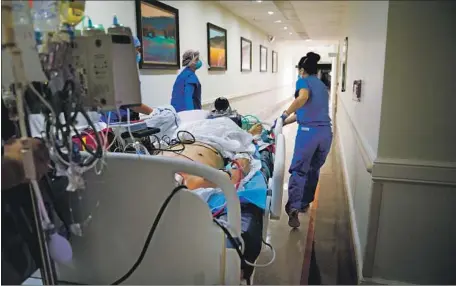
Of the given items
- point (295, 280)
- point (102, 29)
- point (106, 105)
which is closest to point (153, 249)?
point (106, 105)

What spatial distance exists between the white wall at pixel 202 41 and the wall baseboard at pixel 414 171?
1.05 metres

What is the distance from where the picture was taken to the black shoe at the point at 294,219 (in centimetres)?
231

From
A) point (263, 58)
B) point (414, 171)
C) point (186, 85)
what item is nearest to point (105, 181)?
point (414, 171)

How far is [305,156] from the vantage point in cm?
231

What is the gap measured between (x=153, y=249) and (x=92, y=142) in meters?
0.33

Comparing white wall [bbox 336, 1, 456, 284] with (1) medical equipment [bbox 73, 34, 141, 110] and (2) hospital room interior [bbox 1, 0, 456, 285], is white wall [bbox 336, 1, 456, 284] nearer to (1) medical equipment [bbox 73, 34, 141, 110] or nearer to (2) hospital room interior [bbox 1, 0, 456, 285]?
(2) hospital room interior [bbox 1, 0, 456, 285]

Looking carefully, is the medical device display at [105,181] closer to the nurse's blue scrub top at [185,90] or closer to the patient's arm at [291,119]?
the patient's arm at [291,119]

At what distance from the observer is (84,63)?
0.71 m

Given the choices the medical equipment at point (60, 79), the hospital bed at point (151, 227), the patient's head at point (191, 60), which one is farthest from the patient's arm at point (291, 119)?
the medical equipment at point (60, 79)

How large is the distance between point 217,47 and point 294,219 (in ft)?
8.38

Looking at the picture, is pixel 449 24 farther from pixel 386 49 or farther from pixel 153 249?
pixel 153 249

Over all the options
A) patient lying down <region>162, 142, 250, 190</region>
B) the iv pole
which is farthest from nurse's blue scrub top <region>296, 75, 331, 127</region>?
the iv pole

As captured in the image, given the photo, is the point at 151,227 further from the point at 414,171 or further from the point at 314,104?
the point at 314,104

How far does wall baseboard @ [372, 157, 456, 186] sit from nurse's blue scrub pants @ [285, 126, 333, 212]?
836mm
